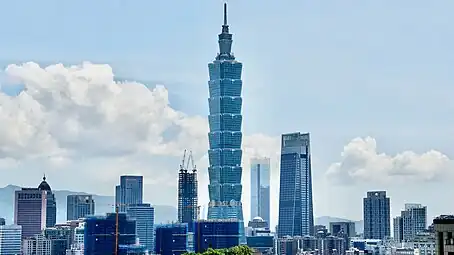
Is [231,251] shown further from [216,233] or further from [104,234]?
[216,233]

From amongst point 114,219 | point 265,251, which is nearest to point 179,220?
point 265,251

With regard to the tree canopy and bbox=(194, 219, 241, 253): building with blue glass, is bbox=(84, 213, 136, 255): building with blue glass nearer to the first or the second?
bbox=(194, 219, 241, 253): building with blue glass

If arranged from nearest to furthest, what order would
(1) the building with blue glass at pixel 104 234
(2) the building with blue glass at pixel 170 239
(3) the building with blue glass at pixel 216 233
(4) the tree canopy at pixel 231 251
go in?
(4) the tree canopy at pixel 231 251
(1) the building with blue glass at pixel 104 234
(3) the building with blue glass at pixel 216 233
(2) the building with blue glass at pixel 170 239

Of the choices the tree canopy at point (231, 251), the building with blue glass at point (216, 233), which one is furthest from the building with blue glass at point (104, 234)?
the tree canopy at point (231, 251)

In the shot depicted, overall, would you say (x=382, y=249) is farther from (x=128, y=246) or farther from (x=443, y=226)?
(x=443, y=226)

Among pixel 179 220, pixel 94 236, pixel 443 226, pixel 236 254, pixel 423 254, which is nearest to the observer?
pixel 443 226

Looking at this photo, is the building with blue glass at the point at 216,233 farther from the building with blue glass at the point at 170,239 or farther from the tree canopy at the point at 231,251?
the tree canopy at the point at 231,251

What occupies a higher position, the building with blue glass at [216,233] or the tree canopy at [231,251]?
the building with blue glass at [216,233]
